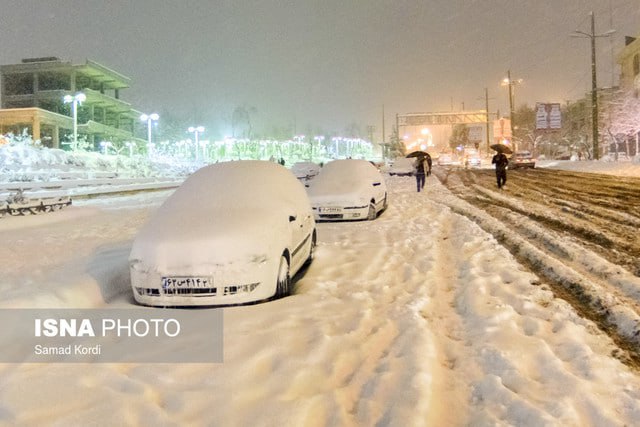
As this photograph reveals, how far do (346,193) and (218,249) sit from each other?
272 inches

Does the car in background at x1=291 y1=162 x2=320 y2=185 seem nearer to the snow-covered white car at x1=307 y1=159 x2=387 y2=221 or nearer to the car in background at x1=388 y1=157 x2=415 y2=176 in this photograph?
the car in background at x1=388 y1=157 x2=415 y2=176

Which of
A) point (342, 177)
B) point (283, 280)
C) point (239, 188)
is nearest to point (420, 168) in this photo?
point (342, 177)

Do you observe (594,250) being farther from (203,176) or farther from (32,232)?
(32,232)

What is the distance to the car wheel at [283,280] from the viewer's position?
584cm

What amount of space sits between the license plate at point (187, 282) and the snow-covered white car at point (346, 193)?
6.72m

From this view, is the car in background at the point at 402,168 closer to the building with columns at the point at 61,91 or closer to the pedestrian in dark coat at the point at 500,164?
the pedestrian in dark coat at the point at 500,164

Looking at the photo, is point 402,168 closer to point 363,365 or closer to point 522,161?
point 522,161

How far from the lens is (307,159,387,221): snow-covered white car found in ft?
39.1

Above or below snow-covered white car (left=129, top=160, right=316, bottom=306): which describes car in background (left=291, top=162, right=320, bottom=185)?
above

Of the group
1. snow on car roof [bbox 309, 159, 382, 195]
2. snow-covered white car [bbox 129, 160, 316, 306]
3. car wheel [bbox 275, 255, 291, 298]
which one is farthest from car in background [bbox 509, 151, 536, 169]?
car wheel [bbox 275, 255, 291, 298]

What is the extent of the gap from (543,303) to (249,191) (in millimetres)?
3752

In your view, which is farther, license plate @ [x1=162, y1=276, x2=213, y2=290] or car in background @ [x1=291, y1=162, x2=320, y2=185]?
car in background @ [x1=291, y1=162, x2=320, y2=185]

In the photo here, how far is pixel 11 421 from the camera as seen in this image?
3.26 metres

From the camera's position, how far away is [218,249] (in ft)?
17.7
